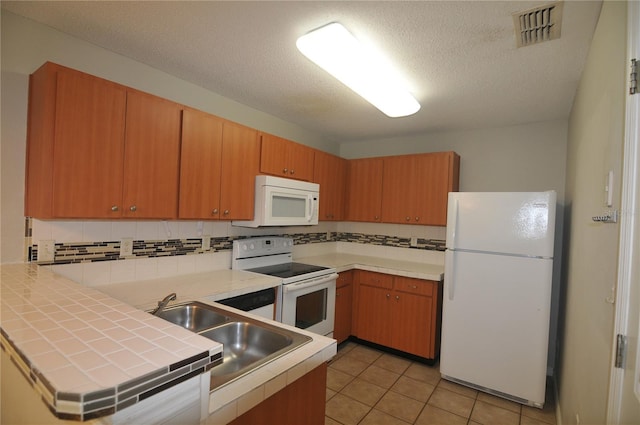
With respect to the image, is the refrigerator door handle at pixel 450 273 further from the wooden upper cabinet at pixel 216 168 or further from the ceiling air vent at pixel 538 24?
the wooden upper cabinet at pixel 216 168

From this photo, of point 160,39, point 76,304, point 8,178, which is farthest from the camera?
point 160,39

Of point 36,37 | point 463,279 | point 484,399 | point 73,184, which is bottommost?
point 484,399

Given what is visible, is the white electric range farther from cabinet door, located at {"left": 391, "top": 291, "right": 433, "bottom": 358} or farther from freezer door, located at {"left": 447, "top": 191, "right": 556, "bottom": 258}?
freezer door, located at {"left": 447, "top": 191, "right": 556, "bottom": 258}

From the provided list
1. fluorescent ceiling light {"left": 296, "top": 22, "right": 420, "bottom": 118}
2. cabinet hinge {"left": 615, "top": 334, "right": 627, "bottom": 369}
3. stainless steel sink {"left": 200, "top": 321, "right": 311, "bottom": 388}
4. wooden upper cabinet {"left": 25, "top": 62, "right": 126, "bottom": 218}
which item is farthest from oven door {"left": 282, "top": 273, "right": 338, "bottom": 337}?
cabinet hinge {"left": 615, "top": 334, "right": 627, "bottom": 369}

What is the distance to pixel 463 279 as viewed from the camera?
2705 millimetres

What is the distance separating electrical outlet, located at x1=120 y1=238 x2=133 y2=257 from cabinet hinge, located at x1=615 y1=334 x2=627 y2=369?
8.55ft

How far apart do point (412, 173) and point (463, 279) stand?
1295 mm

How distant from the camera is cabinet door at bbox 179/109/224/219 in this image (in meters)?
2.15

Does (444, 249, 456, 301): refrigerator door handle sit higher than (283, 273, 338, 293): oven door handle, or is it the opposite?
(444, 249, 456, 301): refrigerator door handle

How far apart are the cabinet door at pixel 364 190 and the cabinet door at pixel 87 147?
2.65 meters

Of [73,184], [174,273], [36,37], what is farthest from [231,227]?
[36,37]

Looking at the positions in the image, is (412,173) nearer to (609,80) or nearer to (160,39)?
Result: (609,80)

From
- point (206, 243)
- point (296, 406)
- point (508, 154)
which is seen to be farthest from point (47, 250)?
point (508, 154)

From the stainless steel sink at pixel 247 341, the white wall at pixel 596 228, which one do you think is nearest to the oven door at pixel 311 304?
the stainless steel sink at pixel 247 341
